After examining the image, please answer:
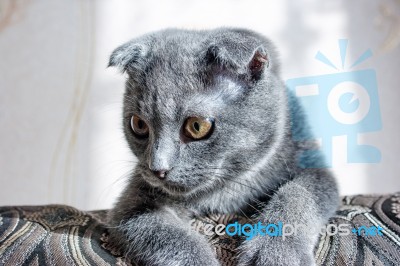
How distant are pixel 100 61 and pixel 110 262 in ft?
3.99

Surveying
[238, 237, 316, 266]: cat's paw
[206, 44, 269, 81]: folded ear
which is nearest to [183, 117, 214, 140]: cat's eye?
[206, 44, 269, 81]: folded ear

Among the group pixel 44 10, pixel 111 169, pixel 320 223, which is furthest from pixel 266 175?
pixel 44 10

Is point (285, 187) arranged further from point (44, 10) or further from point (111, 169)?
point (44, 10)

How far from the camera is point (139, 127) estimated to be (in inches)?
34.1

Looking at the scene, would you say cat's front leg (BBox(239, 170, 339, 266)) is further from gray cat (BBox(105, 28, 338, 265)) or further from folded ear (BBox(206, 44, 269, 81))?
folded ear (BBox(206, 44, 269, 81))

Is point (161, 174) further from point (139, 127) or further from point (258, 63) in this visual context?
point (258, 63)

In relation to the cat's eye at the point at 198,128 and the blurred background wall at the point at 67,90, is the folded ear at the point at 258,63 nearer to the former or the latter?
the cat's eye at the point at 198,128

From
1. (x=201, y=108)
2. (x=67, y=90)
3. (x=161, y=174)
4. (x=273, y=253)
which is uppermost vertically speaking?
(x=67, y=90)

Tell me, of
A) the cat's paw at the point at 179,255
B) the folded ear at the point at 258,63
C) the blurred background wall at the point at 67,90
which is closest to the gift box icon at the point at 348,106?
the folded ear at the point at 258,63

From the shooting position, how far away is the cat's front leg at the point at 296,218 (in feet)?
2.29

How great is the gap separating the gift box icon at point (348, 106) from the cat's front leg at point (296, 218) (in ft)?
0.37

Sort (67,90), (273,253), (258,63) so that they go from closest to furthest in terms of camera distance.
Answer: (273,253) → (258,63) → (67,90)

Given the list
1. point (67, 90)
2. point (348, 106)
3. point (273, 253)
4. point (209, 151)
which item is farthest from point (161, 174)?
point (67, 90)

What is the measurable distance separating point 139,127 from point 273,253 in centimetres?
36
